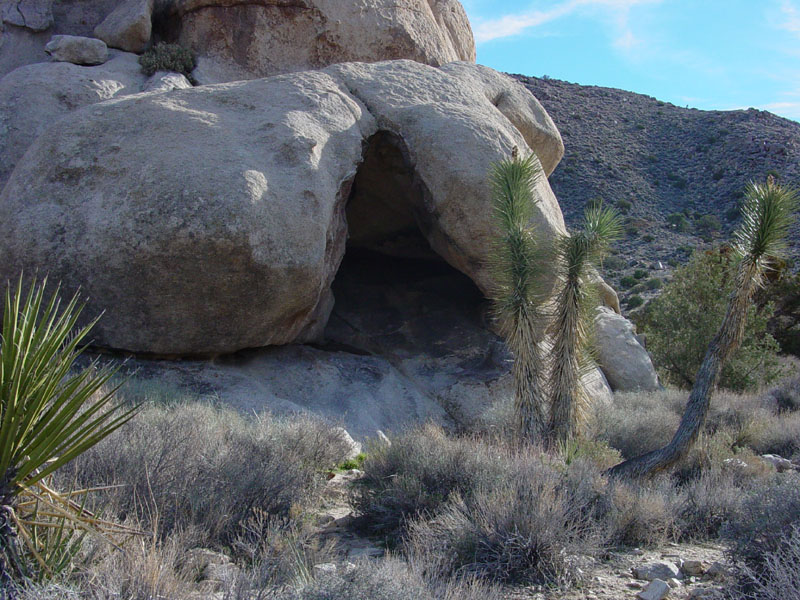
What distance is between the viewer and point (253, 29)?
1244cm

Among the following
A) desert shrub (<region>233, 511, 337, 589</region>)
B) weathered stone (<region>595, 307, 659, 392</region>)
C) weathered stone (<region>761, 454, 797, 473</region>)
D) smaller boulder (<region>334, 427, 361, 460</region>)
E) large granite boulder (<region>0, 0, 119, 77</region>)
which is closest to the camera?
desert shrub (<region>233, 511, 337, 589</region>)

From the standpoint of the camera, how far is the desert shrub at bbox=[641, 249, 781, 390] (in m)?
14.4

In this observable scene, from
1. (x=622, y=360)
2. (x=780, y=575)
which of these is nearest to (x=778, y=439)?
(x=622, y=360)

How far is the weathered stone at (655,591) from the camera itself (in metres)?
3.87

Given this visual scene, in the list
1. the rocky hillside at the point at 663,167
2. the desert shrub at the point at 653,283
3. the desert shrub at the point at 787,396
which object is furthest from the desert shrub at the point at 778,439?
the rocky hillside at the point at 663,167

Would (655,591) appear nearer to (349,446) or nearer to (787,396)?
(349,446)

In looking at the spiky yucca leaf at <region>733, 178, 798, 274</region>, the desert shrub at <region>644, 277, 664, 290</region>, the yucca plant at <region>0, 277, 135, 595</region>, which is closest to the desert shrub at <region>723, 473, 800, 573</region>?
the spiky yucca leaf at <region>733, 178, 798, 274</region>

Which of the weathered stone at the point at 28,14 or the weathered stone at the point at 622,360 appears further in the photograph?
the weathered stone at the point at 28,14

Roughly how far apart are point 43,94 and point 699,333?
1271 centimetres

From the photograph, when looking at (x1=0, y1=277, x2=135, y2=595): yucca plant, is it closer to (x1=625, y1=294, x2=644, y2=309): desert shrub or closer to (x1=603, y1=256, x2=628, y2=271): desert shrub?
(x1=625, y1=294, x2=644, y2=309): desert shrub

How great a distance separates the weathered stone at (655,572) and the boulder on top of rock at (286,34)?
10.3 m

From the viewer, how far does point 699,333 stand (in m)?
14.8

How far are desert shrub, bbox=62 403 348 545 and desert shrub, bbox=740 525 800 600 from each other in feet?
9.19

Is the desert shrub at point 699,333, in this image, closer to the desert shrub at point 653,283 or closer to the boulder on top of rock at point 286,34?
the boulder on top of rock at point 286,34
